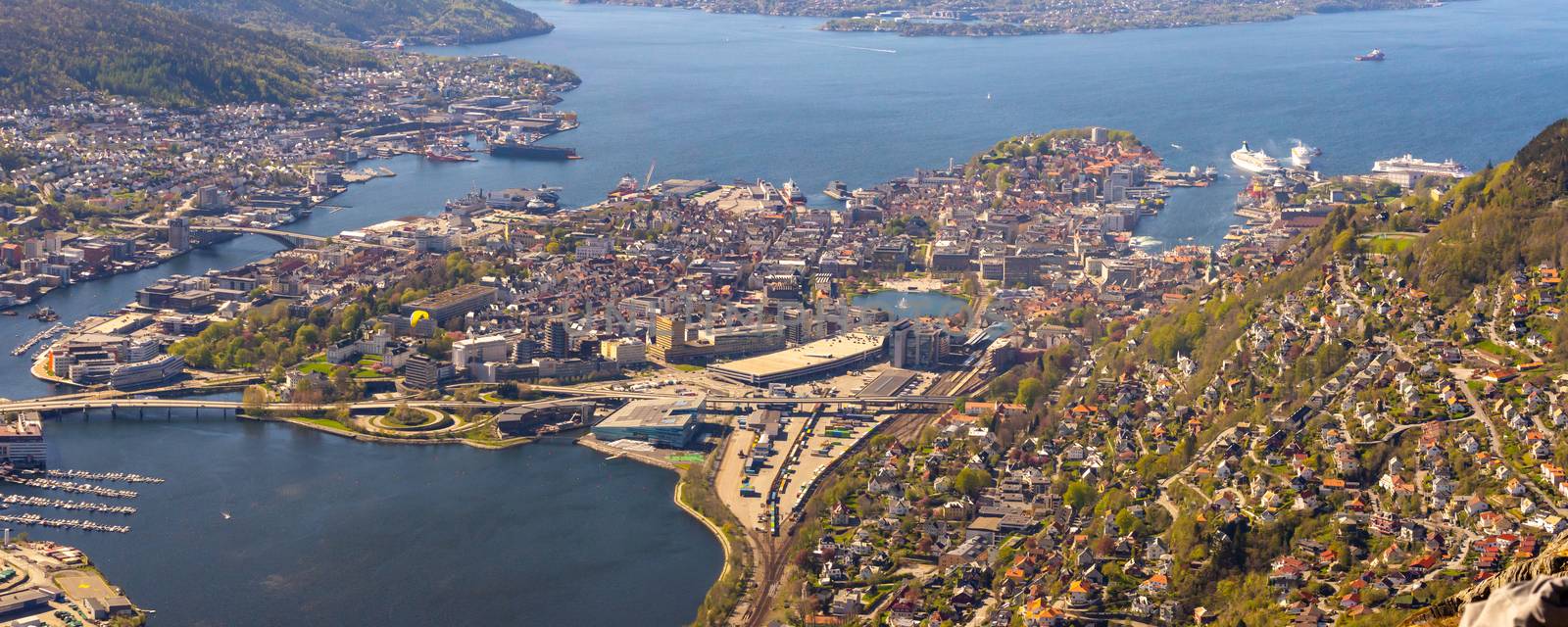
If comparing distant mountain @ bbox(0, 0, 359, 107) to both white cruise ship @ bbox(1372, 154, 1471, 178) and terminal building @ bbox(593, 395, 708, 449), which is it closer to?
white cruise ship @ bbox(1372, 154, 1471, 178)

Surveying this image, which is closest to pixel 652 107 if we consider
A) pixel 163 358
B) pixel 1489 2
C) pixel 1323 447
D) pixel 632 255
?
pixel 632 255

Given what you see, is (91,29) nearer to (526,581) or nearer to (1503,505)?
(526,581)

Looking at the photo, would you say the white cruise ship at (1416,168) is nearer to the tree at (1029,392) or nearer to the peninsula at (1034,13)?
the tree at (1029,392)

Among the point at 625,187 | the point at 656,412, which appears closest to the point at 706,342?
the point at 656,412

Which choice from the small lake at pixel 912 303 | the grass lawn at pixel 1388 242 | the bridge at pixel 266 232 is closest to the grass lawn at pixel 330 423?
the small lake at pixel 912 303

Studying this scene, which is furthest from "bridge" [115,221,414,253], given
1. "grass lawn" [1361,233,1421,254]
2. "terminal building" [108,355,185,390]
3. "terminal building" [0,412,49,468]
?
"grass lawn" [1361,233,1421,254]

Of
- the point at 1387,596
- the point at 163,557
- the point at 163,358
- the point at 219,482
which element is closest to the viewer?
the point at 1387,596

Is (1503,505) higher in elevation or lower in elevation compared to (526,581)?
higher
